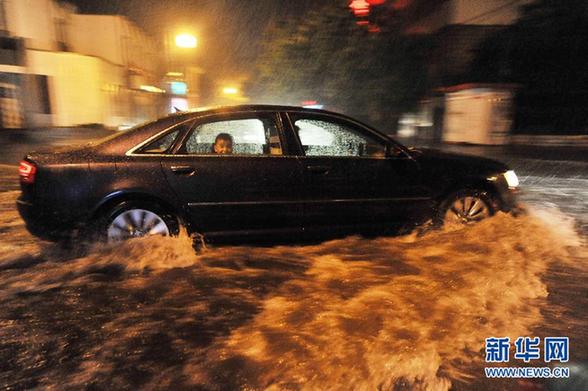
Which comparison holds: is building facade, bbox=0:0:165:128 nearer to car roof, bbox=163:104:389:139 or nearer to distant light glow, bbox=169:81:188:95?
distant light glow, bbox=169:81:188:95

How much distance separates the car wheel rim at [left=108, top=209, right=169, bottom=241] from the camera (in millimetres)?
4201

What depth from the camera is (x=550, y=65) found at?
16172mm

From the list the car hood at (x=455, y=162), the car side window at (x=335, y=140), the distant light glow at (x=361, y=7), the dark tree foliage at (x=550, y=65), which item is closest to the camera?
the car side window at (x=335, y=140)

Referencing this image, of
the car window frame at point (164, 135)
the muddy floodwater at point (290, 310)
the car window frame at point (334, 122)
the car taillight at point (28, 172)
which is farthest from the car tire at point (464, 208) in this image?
the car taillight at point (28, 172)

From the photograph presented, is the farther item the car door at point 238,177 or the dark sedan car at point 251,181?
the car door at point 238,177

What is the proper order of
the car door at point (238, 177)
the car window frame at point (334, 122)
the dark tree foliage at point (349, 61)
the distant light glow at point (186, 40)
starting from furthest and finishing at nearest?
the distant light glow at point (186, 40)
the dark tree foliage at point (349, 61)
the car window frame at point (334, 122)
the car door at point (238, 177)

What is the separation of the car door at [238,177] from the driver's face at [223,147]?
0.03 m

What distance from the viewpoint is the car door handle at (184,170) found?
4.21 meters

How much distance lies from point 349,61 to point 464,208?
16724mm

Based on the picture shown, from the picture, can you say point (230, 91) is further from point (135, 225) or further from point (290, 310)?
point (290, 310)

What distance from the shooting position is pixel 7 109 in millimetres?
19109

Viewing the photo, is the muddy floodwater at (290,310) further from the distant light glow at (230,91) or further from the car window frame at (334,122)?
the distant light glow at (230,91)

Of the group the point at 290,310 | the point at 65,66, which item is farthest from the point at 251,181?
the point at 65,66

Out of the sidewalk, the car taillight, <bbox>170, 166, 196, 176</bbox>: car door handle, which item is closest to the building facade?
the sidewalk
